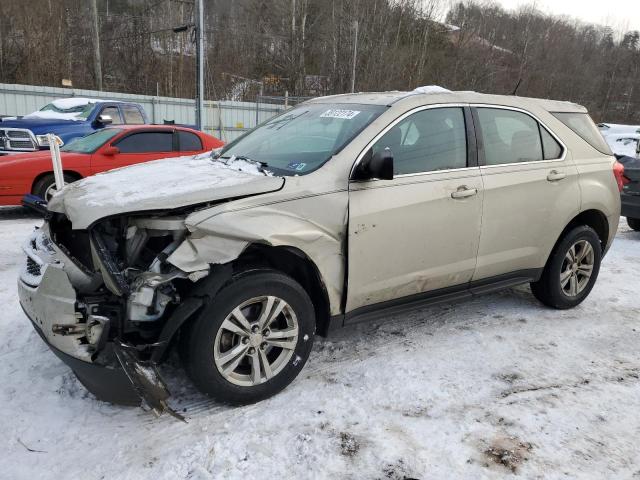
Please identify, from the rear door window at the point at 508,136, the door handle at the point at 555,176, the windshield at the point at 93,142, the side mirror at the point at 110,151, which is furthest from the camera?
the windshield at the point at 93,142

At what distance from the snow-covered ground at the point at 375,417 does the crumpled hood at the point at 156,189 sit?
110cm

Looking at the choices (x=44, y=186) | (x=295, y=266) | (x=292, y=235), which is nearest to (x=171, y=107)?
(x=44, y=186)

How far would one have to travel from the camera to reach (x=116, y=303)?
2.66m

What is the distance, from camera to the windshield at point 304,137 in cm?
332

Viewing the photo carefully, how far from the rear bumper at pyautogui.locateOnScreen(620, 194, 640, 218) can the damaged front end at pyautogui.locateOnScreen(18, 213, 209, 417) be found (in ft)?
25.6

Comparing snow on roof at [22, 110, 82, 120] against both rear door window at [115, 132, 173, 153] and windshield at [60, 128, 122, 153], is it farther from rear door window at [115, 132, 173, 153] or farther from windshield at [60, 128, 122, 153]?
rear door window at [115, 132, 173, 153]

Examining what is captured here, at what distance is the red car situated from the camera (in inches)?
296

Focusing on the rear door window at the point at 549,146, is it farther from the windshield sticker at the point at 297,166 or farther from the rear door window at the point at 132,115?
the rear door window at the point at 132,115

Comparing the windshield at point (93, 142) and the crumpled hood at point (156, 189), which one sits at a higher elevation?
the crumpled hood at point (156, 189)

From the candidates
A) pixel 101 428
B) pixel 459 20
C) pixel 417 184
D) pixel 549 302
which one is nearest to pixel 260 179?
pixel 417 184

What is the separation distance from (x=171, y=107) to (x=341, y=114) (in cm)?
1947

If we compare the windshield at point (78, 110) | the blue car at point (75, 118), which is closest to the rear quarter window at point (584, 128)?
the blue car at point (75, 118)

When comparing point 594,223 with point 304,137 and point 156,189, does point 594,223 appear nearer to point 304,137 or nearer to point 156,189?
point 304,137

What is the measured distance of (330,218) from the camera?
3.07 m
